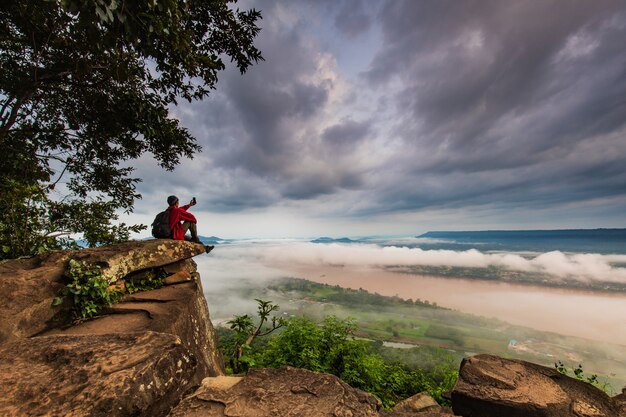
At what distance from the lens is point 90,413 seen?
93.0 inches

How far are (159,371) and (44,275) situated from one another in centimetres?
683

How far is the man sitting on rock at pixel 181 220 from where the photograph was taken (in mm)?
10773

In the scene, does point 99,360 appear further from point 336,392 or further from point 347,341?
point 347,341

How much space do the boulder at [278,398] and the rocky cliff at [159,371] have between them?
2cm

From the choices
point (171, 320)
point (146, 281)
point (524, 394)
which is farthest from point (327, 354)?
point (146, 281)

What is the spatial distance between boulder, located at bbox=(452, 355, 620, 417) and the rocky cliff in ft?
0.08

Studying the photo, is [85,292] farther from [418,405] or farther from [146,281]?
[418,405]

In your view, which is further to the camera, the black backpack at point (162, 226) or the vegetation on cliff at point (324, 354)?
the vegetation on cliff at point (324, 354)

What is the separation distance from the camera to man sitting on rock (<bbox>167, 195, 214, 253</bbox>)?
10773 millimetres

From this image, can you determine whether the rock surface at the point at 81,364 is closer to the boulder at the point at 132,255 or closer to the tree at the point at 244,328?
the boulder at the point at 132,255

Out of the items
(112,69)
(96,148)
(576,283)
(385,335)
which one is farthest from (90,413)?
(576,283)

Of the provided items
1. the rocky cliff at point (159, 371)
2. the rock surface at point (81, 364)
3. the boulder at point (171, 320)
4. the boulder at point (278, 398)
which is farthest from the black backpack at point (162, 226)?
the boulder at point (278, 398)

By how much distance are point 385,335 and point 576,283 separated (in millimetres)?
202447

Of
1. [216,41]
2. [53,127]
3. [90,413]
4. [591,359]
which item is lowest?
[591,359]
